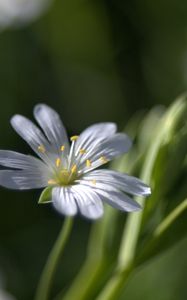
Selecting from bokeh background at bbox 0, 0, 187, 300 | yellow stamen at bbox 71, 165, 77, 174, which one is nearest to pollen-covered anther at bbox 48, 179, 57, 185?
yellow stamen at bbox 71, 165, 77, 174

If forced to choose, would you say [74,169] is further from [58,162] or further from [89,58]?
[89,58]

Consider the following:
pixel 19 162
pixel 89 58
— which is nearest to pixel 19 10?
pixel 89 58

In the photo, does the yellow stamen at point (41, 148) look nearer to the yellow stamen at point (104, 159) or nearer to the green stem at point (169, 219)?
the yellow stamen at point (104, 159)

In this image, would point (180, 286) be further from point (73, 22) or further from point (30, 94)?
point (73, 22)

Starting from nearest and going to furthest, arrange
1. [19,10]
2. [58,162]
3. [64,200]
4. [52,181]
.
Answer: [64,200] → [52,181] → [58,162] → [19,10]

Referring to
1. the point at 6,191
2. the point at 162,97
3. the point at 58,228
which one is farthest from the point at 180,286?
the point at 162,97
